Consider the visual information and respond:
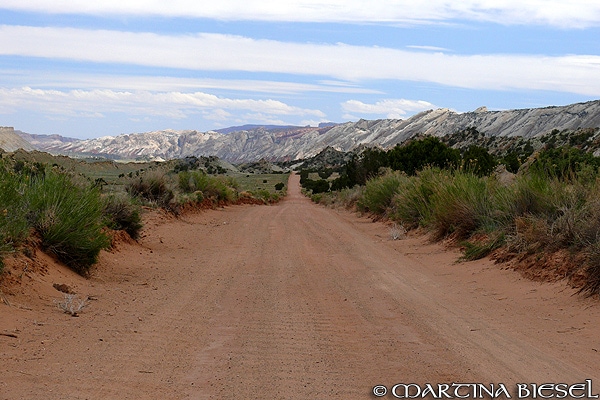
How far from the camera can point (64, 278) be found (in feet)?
35.7

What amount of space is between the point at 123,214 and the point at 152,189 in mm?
9361

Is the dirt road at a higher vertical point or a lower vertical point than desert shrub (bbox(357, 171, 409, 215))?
higher

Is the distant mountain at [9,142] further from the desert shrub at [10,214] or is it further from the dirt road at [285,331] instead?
the dirt road at [285,331]

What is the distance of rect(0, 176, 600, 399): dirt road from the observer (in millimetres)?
6309

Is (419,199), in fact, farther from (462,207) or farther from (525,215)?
(525,215)

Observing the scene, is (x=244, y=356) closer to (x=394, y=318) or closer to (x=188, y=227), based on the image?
(x=394, y=318)

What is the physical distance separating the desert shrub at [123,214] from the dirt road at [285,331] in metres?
1.81

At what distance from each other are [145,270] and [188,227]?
9597 mm

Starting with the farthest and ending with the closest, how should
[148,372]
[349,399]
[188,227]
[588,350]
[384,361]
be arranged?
[188,227] < [588,350] < [384,361] < [148,372] < [349,399]

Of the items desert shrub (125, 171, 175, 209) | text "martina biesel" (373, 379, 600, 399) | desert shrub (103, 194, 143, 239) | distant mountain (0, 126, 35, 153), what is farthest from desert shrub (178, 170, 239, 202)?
text "martina biesel" (373, 379, 600, 399)

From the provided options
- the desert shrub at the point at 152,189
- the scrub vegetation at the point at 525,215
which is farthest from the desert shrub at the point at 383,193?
the desert shrub at the point at 152,189

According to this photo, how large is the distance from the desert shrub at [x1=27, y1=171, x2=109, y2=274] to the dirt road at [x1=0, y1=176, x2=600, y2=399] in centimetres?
55

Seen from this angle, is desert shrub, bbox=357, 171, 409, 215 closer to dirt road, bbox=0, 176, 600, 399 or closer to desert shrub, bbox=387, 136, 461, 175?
desert shrub, bbox=387, 136, 461, 175

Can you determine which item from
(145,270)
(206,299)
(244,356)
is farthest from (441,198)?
(244,356)
